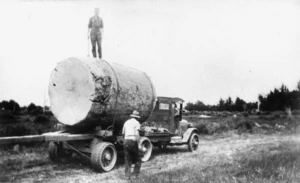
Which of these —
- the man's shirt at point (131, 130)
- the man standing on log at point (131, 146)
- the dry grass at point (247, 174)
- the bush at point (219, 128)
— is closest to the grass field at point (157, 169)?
the dry grass at point (247, 174)

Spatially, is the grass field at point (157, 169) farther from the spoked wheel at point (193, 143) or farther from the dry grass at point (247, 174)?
the spoked wheel at point (193, 143)

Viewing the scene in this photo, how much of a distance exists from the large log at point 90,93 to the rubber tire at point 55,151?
0.86m

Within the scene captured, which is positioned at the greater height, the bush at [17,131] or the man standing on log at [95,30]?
the man standing on log at [95,30]

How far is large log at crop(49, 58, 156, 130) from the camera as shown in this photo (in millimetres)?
8602

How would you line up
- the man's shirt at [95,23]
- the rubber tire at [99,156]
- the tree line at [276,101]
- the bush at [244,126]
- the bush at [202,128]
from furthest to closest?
1. the tree line at [276,101]
2. the bush at [244,126]
3. the bush at [202,128]
4. the man's shirt at [95,23]
5. the rubber tire at [99,156]

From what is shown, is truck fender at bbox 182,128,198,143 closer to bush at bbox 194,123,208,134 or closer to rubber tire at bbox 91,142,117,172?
rubber tire at bbox 91,142,117,172

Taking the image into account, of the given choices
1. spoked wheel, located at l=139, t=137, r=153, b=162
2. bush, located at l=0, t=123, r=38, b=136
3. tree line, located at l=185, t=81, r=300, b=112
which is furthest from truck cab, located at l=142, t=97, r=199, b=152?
tree line, located at l=185, t=81, r=300, b=112

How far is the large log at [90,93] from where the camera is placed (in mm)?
8602

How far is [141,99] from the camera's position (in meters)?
10.4

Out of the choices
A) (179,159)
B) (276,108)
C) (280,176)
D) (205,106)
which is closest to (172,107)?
(179,159)

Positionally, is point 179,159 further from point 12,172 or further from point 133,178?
point 12,172

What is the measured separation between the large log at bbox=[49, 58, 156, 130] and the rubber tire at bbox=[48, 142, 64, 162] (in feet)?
2.82

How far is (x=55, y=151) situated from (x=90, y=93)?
90.8 inches

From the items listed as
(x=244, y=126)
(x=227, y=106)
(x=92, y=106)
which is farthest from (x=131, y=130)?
(x=227, y=106)
